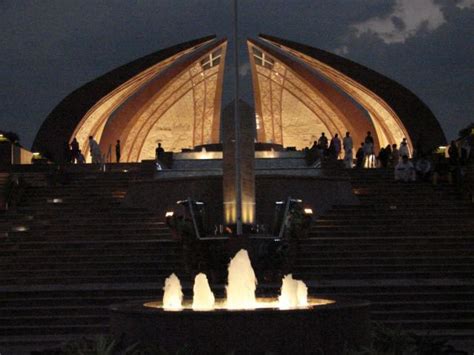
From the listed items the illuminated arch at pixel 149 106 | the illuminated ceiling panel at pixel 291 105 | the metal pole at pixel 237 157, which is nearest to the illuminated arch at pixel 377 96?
the illuminated ceiling panel at pixel 291 105

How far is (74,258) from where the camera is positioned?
48.2 ft

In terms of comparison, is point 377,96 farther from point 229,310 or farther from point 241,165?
point 229,310

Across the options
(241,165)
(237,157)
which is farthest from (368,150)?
(237,157)

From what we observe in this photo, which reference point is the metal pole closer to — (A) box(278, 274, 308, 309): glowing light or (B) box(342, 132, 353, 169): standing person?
(A) box(278, 274, 308, 309): glowing light

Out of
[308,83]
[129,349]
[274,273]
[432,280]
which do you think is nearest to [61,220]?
[274,273]

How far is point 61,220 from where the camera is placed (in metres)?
16.9

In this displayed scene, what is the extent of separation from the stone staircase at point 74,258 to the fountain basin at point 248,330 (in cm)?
314

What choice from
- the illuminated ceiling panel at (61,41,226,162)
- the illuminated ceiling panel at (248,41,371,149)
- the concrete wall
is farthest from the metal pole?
the illuminated ceiling panel at (248,41,371,149)

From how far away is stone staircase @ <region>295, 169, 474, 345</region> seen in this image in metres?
12.0

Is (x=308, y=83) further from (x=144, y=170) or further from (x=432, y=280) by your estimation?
(x=432, y=280)

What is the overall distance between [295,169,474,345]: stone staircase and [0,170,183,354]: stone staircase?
217cm

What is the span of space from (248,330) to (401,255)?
7.48 metres

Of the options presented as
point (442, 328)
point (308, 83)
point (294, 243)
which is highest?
point (308, 83)

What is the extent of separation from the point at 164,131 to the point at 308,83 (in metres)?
5.32
